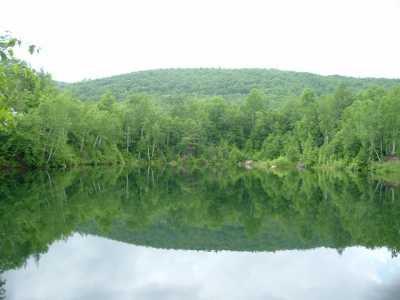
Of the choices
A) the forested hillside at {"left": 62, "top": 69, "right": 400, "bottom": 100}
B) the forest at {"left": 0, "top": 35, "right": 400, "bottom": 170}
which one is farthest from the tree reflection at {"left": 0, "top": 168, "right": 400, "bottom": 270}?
the forested hillside at {"left": 62, "top": 69, "right": 400, "bottom": 100}

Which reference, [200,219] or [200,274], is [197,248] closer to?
[200,274]

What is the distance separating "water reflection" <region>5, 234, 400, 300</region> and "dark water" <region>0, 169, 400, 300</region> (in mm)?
31

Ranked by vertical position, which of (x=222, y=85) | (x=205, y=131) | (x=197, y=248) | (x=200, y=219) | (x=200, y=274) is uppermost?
(x=222, y=85)

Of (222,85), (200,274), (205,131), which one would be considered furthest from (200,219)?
(222,85)

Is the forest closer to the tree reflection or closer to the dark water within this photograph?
the tree reflection

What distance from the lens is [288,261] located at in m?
15.0

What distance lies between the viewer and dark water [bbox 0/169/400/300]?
11914mm

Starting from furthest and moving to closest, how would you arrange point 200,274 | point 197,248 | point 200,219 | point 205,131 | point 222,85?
point 222,85
point 205,131
point 200,219
point 197,248
point 200,274

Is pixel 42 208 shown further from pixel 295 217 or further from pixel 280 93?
pixel 280 93

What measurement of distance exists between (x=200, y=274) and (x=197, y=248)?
3721 mm

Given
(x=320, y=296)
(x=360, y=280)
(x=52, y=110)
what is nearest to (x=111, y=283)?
(x=320, y=296)

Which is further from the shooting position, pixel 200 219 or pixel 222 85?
pixel 222 85

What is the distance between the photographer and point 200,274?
1336 centimetres

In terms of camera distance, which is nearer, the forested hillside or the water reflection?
the water reflection
